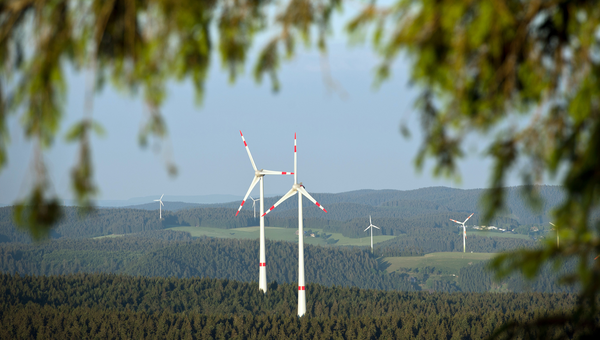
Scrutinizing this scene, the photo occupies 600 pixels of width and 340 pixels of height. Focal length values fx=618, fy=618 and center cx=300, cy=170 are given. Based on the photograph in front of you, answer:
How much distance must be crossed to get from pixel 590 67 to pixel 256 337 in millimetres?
96710

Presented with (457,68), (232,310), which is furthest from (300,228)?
(457,68)

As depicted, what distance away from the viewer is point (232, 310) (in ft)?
455

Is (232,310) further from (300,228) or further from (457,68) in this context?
(457,68)

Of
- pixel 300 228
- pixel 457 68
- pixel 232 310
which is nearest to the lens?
pixel 457 68

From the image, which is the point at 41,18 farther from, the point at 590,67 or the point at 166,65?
the point at 590,67

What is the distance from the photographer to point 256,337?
99.6 meters

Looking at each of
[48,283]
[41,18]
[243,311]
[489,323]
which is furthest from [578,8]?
[48,283]

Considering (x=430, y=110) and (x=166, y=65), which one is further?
(x=430, y=110)

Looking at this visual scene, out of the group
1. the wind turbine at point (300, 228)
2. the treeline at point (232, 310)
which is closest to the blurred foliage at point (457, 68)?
the wind turbine at point (300, 228)

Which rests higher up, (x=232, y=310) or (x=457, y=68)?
(x=457, y=68)

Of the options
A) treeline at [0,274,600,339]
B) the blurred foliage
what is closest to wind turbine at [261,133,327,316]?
treeline at [0,274,600,339]

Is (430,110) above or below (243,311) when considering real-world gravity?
above

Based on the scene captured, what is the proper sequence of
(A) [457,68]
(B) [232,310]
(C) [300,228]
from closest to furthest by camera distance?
1. (A) [457,68]
2. (C) [300,228]
3. (B) [232,310]

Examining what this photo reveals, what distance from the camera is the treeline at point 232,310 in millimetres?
101000
